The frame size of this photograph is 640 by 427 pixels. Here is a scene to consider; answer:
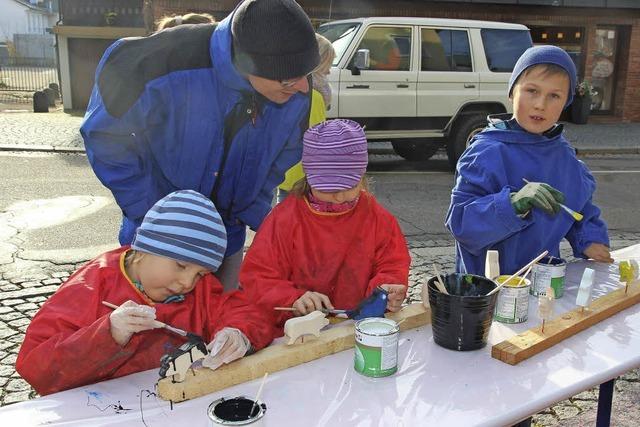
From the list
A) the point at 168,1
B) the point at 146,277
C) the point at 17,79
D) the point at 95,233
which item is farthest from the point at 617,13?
the point at 17,79

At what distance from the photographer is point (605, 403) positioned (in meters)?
2.35

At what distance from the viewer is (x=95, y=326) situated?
62.5 inches

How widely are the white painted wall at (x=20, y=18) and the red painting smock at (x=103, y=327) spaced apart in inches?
2281

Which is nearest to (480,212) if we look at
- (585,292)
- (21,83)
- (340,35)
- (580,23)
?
(585,292)

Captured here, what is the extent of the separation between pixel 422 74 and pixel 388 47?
0.65m

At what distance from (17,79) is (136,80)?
2800 cm

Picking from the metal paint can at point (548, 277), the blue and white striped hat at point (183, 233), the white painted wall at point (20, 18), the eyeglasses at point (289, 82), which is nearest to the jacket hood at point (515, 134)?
the metal paint can at point (548, 277)

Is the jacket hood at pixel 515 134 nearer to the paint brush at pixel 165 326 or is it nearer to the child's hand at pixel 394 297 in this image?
the child's hand at pixel 394 297

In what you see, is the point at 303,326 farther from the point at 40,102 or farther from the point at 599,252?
the point at 40,102

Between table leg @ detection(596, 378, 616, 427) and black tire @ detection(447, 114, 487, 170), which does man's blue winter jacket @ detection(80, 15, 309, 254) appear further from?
black tire @ detection(447, 114, 487, 170)

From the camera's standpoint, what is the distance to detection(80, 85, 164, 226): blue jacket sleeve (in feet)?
6.87

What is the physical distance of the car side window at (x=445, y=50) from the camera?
9.45 metres

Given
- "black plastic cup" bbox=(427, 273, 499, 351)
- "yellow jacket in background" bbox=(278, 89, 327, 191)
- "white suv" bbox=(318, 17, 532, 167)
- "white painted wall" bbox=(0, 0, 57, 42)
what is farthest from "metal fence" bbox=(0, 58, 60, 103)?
"white painted wall" bbox=(0, 0, 57, 42)

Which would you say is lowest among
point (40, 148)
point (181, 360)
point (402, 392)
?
point (40, 148)
